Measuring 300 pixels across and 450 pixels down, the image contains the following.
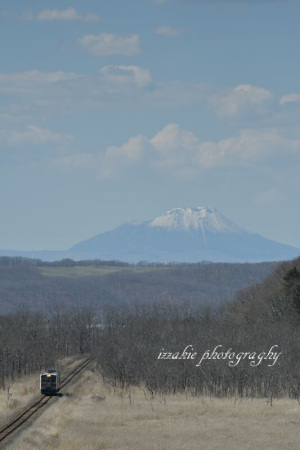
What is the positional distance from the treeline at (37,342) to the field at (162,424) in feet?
118

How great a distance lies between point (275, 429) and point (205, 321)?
76314 millimetres

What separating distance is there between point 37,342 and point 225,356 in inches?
2297

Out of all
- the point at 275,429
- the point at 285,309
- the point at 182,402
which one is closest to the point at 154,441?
the point at 275,429

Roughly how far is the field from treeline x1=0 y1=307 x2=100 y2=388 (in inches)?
1419

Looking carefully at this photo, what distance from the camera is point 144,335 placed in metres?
125

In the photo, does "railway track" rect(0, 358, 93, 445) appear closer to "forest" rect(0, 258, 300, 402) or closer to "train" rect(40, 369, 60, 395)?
"train" rect(40, 369, 60, 395)

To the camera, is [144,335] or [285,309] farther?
[144,335]

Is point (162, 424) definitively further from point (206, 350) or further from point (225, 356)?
point (206, 350)

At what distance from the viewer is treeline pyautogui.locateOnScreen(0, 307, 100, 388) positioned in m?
128

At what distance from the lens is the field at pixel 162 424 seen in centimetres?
5759

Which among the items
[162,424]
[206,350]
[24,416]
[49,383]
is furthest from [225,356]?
[24,416]

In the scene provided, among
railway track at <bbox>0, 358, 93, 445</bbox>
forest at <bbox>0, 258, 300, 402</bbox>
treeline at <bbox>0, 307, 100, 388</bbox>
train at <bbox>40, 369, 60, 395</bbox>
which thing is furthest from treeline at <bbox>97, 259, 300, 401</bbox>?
treeline at <bbox>0, 307, 100, 388</bbox>

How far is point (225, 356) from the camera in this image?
9506 cm

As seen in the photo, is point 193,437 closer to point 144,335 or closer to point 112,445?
point 112,445
